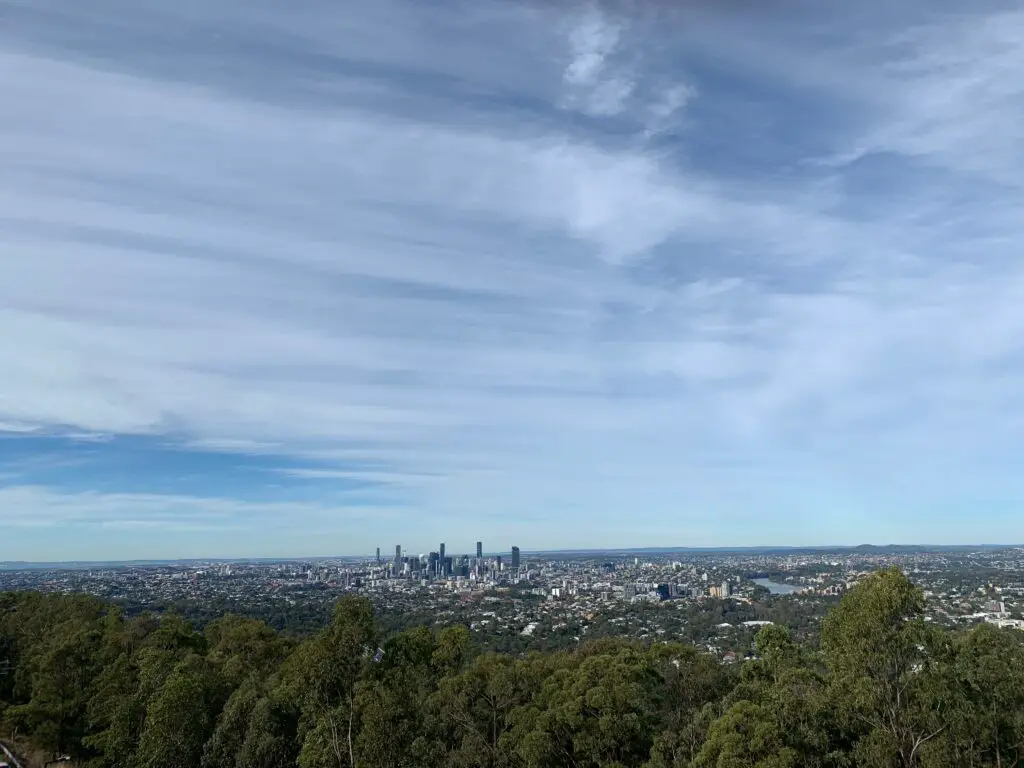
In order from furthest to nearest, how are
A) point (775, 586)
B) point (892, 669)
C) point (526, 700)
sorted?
1. point (775, 586)
2. point (526, 700)
3. point (892, 669)

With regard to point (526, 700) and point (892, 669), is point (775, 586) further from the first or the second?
point (892, 669)

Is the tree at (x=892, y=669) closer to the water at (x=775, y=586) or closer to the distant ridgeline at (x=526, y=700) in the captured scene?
the distant ridgeline at (x=526, y=700)

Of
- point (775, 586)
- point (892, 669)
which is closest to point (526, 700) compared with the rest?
point (892, 669)

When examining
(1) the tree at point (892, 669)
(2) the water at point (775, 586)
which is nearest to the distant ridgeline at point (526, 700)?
(1) the tree at point (892, 669)

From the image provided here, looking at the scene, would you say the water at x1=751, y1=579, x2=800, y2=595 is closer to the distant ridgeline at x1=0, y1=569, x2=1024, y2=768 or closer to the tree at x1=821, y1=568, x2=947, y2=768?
the distant ridgeline at x1=0, y1=569, x2=1024, y2=768

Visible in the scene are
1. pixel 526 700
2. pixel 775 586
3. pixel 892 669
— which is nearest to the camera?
pixel 892 669

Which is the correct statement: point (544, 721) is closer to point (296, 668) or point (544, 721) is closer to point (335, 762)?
point (335, 762)

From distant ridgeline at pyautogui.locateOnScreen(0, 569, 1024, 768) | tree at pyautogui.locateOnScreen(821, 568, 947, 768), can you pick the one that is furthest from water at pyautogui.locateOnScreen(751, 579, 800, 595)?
tree at pyautogui.locateOnScreen(821, 568, 947, 768)

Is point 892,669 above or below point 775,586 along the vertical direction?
above

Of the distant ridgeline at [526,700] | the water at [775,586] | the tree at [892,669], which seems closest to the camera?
the tree at [892,669]

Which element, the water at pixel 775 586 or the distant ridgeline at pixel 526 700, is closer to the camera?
the distant ridgeline at pixel 526 700
